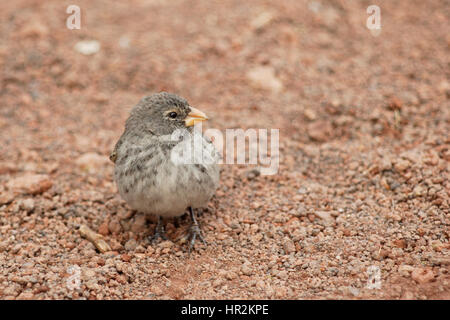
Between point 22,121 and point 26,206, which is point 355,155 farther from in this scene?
point 22,121

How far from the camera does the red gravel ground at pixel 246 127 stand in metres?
4.00

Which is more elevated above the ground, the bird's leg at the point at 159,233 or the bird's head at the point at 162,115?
the bird's head at the point at 162,115

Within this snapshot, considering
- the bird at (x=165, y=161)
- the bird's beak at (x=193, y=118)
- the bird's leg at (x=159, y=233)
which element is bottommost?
the bird's leg at (x=159, y=233)

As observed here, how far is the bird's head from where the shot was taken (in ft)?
14.5

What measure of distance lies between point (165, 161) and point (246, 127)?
198 centimetres

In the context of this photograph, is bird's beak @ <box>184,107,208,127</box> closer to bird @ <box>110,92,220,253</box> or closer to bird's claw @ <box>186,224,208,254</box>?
bird @ <box>110,92,220,253</box>

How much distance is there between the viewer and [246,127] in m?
5.98

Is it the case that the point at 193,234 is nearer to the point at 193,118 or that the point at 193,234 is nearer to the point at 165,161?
the point at 165,161

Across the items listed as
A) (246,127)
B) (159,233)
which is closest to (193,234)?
(159,233)

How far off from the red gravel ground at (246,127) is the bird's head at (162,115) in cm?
96

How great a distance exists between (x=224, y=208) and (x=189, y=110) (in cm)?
104

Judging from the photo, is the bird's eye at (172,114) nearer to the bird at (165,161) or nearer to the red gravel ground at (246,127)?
the bird at (165,161)

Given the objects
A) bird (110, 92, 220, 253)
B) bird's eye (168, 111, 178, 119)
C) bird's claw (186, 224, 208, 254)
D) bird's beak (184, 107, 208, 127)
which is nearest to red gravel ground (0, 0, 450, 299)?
bird's claw (186, 224, 208, 254)

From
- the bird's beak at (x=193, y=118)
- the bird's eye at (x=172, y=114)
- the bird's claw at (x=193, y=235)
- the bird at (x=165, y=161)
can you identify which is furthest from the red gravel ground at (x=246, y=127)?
the bird's eye at (x=172, y=114)
